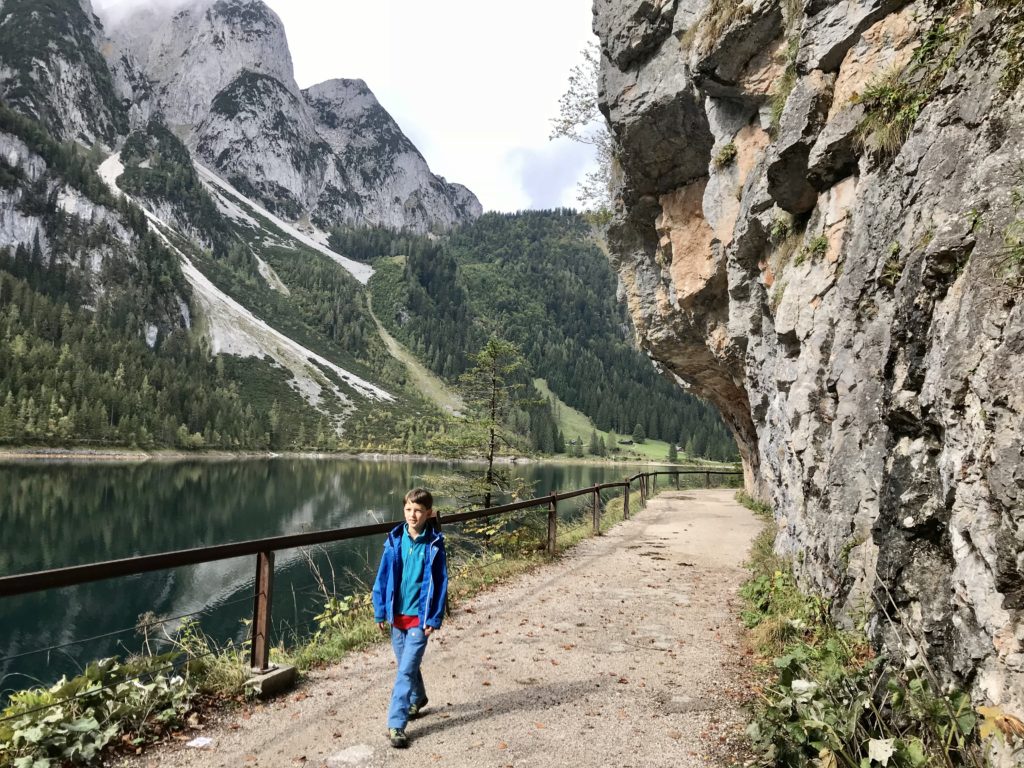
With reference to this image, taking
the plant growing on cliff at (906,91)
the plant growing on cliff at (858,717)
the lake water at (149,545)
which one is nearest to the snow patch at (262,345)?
the lake water at (149,545)

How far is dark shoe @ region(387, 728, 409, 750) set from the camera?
429cm

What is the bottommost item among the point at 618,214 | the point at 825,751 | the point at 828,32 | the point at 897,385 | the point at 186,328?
the point at 825,751

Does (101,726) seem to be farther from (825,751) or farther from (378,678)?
(825,751)

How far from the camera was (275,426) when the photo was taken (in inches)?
4764

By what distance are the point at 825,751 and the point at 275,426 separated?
127821 mm

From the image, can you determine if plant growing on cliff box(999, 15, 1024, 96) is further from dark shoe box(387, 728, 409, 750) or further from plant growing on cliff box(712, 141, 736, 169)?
plant growing on cliff box(712, 141, 736, 169)

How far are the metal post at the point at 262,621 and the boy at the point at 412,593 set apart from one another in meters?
1.24

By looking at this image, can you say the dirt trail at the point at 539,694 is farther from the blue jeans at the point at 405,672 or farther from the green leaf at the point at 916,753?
the green leaf at the point at 916,753

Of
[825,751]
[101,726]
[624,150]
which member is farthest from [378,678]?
[624,150]

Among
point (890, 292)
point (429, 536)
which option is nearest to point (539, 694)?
point (429, 536)

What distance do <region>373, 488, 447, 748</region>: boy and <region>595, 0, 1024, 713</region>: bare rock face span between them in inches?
120

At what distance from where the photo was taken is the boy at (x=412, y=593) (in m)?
4.51

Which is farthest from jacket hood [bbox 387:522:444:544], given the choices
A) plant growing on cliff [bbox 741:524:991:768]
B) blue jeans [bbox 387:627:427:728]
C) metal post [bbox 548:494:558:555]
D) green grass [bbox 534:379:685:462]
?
green grass [bbox 534:379:685:462]

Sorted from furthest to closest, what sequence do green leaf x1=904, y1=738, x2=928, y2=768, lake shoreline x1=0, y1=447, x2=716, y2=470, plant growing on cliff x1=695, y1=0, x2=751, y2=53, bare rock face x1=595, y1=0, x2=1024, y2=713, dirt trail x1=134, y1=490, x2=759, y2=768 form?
lake shoreline x1=0, y1=447, x2=716, y2=470 < plant growing on cliff x1=695, y1=0, x2=751, y2=53 < dirt trail x1=134, y1=490, x2=759, y2=768 < bare rock face x1=595, y1=0, x2=1024, y2=713 < green leaf x1=904, y1=738, x2=928, y2=768
